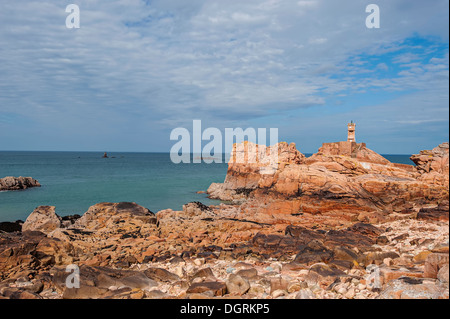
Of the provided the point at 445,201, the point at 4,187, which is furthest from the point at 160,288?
the point at 4,187

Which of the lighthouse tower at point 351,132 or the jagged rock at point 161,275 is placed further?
the lighthouse tower at point 351,132

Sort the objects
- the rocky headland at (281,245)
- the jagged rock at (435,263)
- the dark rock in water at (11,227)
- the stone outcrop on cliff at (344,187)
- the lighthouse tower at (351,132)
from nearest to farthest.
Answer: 1. the jagged rock at (435,263)
2. the rocky headland at (281,245)
3. the stone outcrop on cliff at (344,187)
4. the dark rock in water at (11,227)
5. the lighthouse tower at (351,132)

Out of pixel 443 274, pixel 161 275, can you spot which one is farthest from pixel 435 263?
pixel 161 275

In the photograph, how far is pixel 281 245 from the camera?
38.1 feet

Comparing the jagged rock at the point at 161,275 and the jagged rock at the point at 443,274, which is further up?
the jagged rock at the point at 443,274

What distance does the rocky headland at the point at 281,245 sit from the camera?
22.3 feet

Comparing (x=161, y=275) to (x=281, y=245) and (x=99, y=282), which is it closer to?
(x=99, y=282)

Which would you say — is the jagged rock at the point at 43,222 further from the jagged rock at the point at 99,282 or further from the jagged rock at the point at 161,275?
the jagged rock at the point at 161,275

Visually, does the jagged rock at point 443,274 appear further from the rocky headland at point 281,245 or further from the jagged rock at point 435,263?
the jagged rock at point 435,263

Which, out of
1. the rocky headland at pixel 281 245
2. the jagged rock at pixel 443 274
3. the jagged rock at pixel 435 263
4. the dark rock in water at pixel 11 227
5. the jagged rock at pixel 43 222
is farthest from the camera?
the dark rock in water at pixel 11 227

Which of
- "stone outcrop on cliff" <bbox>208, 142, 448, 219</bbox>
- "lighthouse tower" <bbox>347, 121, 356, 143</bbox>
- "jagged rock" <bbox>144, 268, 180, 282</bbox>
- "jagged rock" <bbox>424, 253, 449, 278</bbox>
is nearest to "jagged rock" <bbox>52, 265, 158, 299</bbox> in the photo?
"jagged rock" <bbox>144, 268, 180, 282</bbox>

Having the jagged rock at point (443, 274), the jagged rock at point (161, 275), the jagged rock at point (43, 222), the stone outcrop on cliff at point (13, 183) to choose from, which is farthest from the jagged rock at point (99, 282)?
the stone outcrop on cliff at point (13, 183)

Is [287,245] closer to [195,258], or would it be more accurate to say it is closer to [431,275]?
[195,258]

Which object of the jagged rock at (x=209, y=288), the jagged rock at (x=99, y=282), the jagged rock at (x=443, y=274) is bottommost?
the jagged rock at (x=99, y=282)
